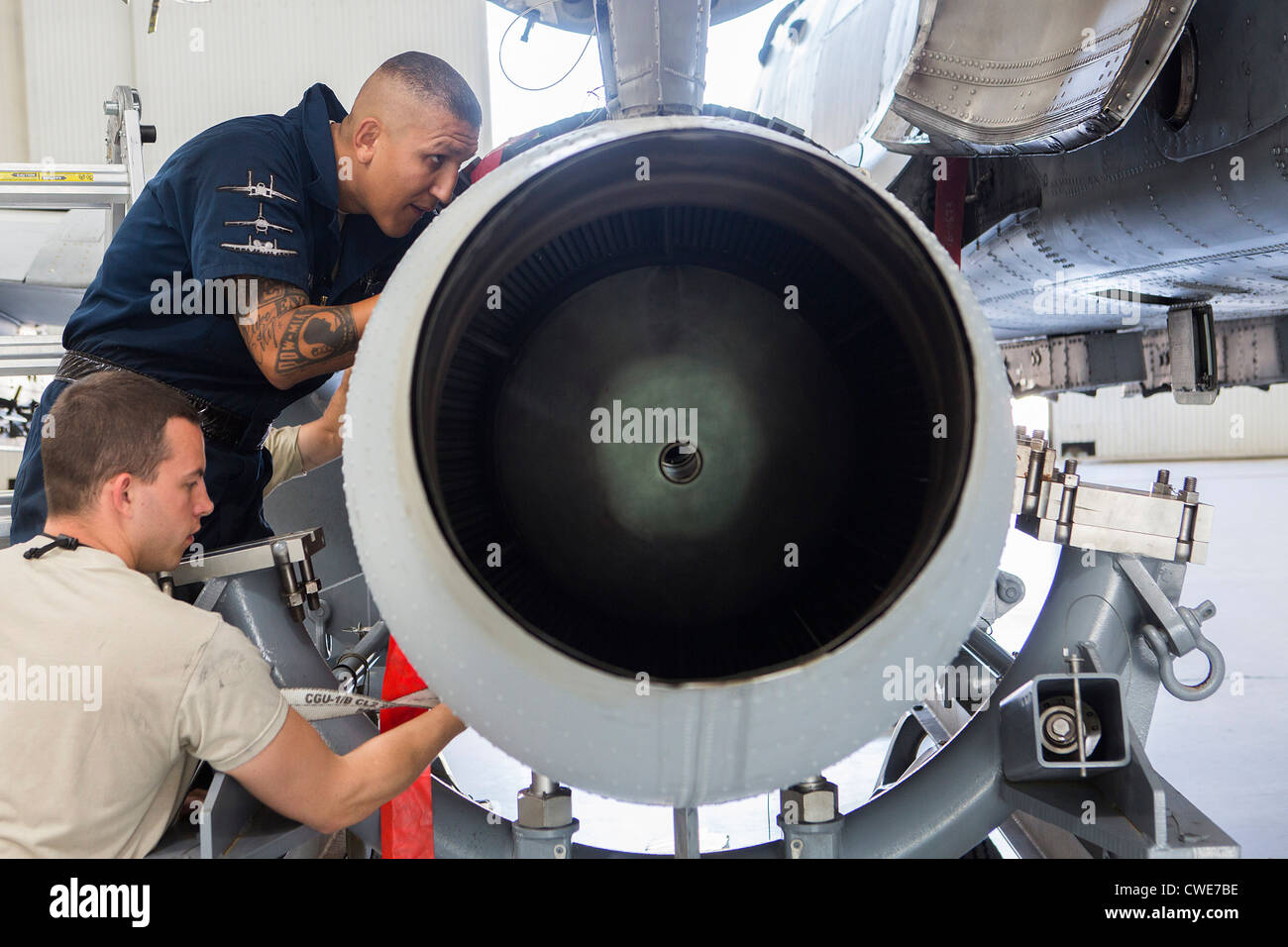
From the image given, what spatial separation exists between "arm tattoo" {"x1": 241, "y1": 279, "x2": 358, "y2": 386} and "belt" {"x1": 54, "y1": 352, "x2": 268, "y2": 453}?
1.11 feet

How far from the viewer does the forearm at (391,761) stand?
1.28 metres

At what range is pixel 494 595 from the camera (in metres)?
0.90

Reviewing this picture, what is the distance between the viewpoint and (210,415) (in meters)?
1.75

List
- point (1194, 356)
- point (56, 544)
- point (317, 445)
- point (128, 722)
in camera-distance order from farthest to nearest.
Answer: point (1194, 356)
point (317, 445)
point (56, 544)
point (128, 722)

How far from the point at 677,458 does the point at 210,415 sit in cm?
108

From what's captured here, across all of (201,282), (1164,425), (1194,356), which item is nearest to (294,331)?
(201,282)

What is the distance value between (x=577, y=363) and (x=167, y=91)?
10996 millimetres

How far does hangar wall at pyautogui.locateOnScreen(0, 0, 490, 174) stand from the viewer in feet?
32.6

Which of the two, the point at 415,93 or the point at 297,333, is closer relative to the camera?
the point at 297,333

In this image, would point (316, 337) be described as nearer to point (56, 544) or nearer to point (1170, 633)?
point (56, 544)

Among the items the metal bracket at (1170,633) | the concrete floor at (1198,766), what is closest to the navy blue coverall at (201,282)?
the concrete floor at (1198,766)

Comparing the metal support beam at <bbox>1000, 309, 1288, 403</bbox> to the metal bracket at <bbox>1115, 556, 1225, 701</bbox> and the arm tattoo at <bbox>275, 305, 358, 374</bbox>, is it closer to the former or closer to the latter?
the metal bracket at <bbox>1115, 556, 1225, 701</bbox>

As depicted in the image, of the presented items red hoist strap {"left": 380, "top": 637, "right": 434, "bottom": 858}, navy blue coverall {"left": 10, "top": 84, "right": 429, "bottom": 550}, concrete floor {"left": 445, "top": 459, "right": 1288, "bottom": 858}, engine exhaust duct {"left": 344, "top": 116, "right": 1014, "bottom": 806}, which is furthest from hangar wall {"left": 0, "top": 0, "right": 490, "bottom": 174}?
engine exhaust duct {"left": 344, "top": 116, "right": 1014, "bottom": 806}

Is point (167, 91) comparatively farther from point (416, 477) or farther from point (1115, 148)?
point (416, 477)
